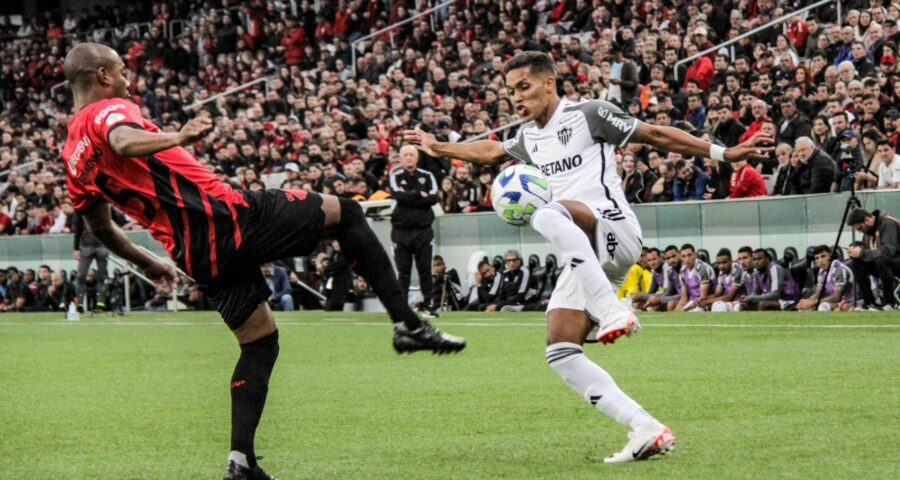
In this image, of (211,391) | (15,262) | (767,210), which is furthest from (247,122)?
(211,391)

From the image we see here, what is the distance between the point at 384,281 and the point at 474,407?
2604 millimetres

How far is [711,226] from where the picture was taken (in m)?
18.9

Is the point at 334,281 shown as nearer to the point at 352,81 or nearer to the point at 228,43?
the point at 352,81

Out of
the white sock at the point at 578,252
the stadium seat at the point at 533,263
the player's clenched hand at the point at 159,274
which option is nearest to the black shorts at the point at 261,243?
the player's clenched hand at the point at 159,274

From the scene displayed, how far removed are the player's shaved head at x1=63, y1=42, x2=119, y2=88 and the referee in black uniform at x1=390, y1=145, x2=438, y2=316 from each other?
Answer: 1203 centimetres

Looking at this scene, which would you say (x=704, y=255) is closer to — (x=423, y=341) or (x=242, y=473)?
(x=423, y=341)

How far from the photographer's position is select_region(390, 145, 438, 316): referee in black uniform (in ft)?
60.0

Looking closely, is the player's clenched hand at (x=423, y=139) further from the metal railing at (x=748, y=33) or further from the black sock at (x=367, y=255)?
the metal railing at (x=748, y=33)

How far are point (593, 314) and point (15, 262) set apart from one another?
947 inches

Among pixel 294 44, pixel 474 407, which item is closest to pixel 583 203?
pixel 474 407

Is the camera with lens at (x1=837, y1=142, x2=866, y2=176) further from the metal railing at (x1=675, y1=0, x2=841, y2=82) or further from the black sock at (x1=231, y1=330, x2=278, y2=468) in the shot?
the black sock at (x1=231, y1=330, x2=278, y2=468)

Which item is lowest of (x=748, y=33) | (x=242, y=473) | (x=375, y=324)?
(x=375, y=324)

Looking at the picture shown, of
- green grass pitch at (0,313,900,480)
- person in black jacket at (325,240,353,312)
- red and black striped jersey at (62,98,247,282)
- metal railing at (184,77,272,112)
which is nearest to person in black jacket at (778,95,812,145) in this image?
green grass pitch at (0,313,900,480)

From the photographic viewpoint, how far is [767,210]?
18219 mm
